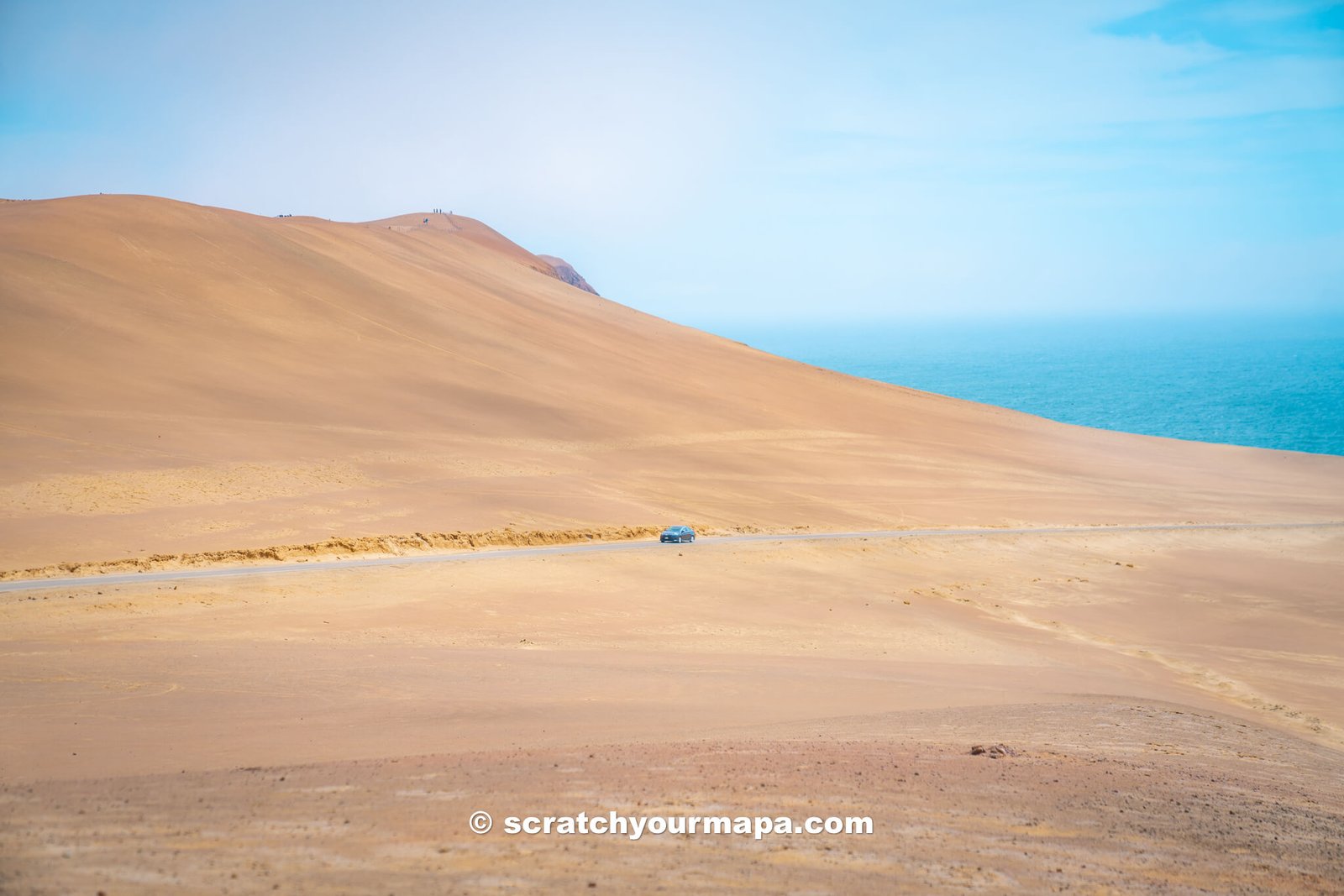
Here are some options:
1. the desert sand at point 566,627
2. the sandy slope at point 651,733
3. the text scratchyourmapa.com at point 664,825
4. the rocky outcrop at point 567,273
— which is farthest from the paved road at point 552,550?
the rocky outcrop at point 567,273

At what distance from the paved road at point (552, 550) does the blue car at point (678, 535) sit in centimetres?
44

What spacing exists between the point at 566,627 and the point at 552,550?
8590mm

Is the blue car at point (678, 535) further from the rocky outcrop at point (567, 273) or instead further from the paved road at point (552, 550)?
the rocky outcrop at point (567, 273)

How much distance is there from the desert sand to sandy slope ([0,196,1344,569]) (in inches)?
11.6

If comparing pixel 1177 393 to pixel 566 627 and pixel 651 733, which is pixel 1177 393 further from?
pixel 651 733

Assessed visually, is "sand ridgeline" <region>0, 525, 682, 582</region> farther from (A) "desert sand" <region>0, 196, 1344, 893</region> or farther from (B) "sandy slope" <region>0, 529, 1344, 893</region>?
(B) "sandy slope" <region>0, 529, 1344, 893</region>

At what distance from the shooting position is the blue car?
3272 centimetres

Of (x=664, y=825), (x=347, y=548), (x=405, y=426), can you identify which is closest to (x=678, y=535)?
(x=347, y=548)

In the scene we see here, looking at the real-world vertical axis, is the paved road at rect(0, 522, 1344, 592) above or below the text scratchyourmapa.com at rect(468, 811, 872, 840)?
above

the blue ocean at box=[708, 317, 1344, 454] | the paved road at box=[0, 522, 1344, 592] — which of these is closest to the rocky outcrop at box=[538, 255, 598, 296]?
the blue ocean at box=[708, 317, 1344, 454]

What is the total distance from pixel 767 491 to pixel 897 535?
373 inches

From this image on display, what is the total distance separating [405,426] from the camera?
148 ft

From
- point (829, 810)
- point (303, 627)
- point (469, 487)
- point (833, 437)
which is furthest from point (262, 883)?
point (833, 437)

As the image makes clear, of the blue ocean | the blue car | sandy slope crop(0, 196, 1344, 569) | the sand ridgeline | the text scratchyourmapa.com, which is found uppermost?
the blue ocean
